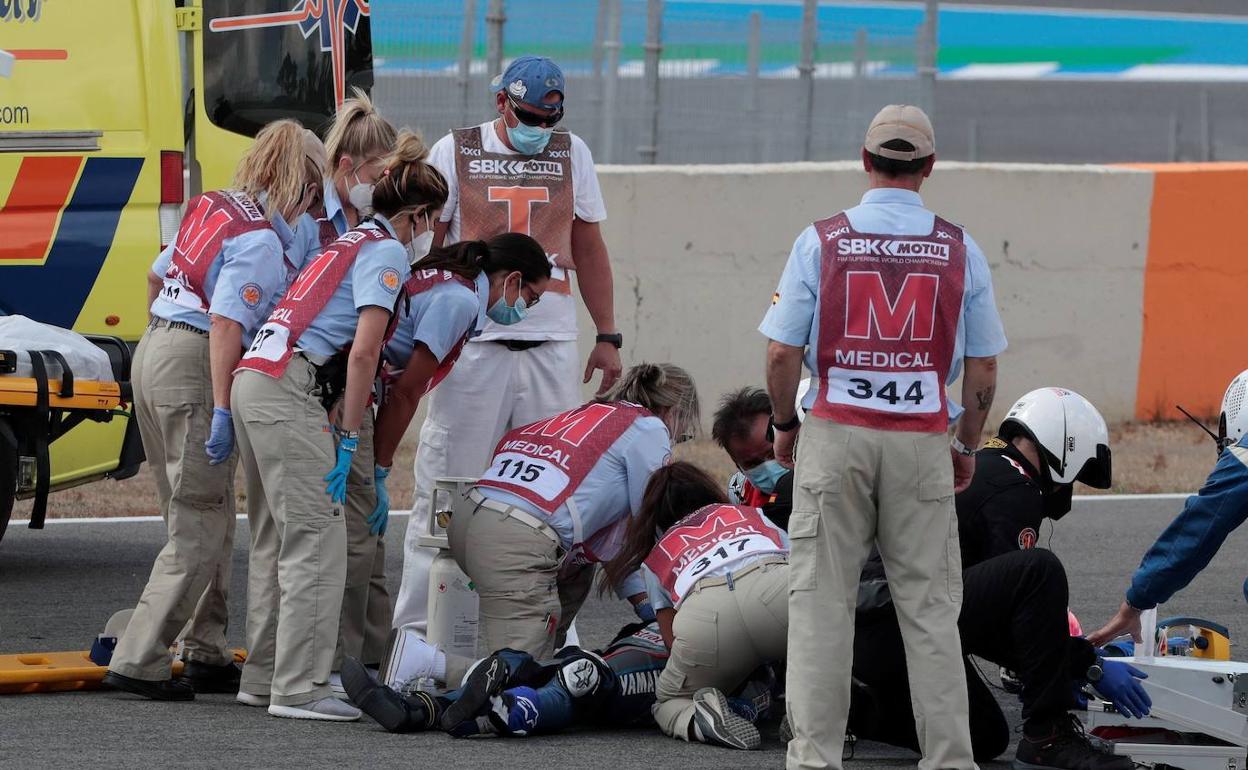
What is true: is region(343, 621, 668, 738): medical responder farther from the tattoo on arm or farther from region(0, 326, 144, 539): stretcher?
region(0, 326, 144, 539): stretcher

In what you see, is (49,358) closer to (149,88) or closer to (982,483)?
(149,88)

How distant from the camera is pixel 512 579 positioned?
18.7 feet

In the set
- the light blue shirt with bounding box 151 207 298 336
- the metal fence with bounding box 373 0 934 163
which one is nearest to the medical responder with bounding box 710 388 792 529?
the light blue shirt with bounding box 151 207 298 336

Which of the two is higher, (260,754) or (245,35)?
(245,35)

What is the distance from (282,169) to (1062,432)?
98.8 inches

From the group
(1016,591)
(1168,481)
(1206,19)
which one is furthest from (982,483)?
(1206,19)

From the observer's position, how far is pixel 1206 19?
3241 cm

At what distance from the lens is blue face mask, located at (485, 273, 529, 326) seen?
5.93 meters

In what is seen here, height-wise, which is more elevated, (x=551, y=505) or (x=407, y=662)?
(x=551, y=505)

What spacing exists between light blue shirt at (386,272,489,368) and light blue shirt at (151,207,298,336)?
40cm

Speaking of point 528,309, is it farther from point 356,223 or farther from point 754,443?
point 754,443

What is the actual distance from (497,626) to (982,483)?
153 cm

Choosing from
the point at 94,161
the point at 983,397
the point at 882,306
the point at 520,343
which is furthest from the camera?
the point at 94,161

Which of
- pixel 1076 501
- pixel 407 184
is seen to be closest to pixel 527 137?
pixel 407 184
